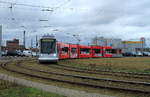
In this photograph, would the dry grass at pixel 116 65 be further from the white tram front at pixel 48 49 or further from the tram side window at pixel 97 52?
the tram side window at pixel 97 52

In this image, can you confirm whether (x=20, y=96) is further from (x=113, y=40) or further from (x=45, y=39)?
(x=113, y=40)

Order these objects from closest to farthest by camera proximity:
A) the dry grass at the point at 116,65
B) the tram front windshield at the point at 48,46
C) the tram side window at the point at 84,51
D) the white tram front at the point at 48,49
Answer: the dry grass at the point at 116,65, the white tram front at the point at 48,49, the tram front windshield at the point at 48,46, the tram side window at the point at 84,51

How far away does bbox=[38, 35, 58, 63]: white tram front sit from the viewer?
Result: 2619cm

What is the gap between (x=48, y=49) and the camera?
2636 cm

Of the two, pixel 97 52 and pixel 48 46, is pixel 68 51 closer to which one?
pixel 48 46

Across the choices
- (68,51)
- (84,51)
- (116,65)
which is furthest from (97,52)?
(116,65)

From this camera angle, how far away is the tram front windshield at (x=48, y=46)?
86.3ft

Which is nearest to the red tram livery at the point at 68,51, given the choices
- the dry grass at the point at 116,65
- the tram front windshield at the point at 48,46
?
the tram front windshield at the point at 48,46

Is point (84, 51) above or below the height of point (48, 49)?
below

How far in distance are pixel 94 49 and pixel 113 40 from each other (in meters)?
63.9

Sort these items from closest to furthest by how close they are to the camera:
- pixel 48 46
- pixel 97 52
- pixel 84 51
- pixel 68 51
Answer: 1. pixel 48 46
2. pixel 68 51
3. pixel 84 51
4. pixel 97 52

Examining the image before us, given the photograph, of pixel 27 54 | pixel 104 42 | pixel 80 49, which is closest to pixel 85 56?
pixel 80 49

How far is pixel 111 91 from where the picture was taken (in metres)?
10.2

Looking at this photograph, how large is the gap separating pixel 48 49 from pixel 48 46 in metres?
0.40
